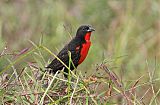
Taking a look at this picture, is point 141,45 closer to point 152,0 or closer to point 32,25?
point 152,0

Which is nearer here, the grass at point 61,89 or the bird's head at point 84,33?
the grass at point 61,89

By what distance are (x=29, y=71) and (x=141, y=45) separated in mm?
4611

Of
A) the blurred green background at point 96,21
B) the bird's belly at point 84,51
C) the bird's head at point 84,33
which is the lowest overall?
the blurred green background at point 96,21

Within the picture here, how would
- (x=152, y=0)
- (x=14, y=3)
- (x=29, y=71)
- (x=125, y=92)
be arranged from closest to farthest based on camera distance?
(x=125, y=92)
(x=29, y=71)
(x=152, y=0)
(x=14, y=3)

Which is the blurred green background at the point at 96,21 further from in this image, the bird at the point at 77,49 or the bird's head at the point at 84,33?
the bird at the point at 77,49

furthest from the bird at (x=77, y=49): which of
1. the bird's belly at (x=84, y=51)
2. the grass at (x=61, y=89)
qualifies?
the grass at (x=61, y=89)

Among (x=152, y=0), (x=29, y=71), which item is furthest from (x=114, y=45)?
(x=29, y=71)

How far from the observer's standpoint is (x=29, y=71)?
5.43 meters

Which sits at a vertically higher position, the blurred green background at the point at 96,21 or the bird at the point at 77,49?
the bird at the point at 77,49

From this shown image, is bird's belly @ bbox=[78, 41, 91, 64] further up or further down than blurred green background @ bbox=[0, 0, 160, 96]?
further up

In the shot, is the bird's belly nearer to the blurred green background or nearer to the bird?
the bird

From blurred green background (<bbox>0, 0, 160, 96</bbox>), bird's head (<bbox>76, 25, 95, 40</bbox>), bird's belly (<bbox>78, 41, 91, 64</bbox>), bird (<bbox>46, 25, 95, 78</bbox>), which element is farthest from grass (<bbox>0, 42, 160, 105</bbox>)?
blurred green background (<bbox>0, 0, 160, 96</bbox>)

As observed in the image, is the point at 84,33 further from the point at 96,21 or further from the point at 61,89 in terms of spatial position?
the point at 96,21

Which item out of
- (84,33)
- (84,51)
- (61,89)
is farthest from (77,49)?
(61,89)
